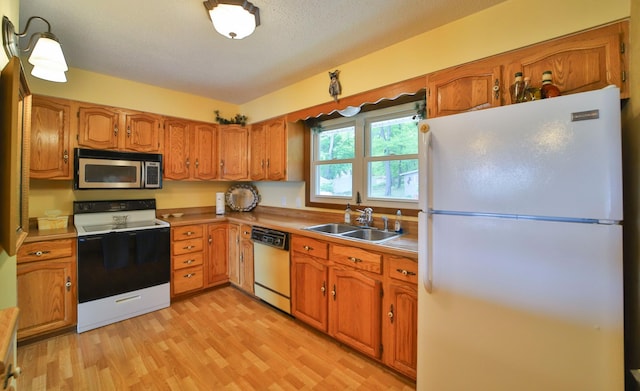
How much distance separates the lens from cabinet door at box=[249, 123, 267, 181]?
3.33 m

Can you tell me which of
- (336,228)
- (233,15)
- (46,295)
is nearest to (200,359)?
(46,295)

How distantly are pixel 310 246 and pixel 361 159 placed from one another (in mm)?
1098

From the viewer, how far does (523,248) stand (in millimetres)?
1133

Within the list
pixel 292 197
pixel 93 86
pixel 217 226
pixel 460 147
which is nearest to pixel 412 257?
pixel 460 147

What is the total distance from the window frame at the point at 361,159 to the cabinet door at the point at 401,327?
2.75 ft

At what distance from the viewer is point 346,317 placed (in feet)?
6.73

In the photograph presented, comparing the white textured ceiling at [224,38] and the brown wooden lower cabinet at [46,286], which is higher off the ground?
the white textured ceiling at [224,38]

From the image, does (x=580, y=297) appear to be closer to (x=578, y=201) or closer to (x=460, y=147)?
(x=578, y=201)

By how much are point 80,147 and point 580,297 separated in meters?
3.89

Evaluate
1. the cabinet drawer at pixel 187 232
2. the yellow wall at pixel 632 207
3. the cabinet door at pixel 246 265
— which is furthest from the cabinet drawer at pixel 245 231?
the yellow wall at pixel 632 207

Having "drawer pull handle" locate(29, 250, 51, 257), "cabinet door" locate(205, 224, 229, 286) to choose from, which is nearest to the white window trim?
"cabinet door" locate(205, 224, 229, 286)

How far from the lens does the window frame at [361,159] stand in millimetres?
Result: 2438

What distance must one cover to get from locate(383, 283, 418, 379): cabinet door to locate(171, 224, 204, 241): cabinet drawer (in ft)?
7.55

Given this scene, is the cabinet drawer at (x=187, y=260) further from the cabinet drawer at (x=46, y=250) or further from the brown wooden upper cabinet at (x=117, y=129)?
the brown wooden upper cabinet at (x=117, y=129)
